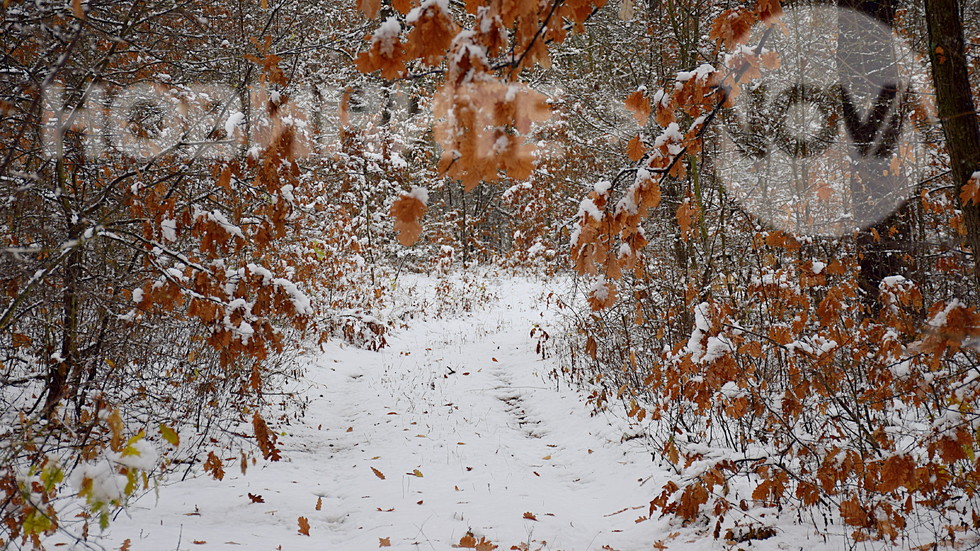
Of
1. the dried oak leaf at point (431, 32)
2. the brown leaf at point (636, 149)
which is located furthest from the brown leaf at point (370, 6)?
the brown leaf at point (636, 149)

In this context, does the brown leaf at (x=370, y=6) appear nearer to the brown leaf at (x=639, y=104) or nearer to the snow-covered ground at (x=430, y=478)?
the brown leaf at (x=639, y=104)

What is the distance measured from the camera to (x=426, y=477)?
541cm

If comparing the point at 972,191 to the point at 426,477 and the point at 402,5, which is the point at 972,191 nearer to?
the point at 402,5

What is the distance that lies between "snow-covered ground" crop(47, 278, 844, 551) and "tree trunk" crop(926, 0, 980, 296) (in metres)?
2.44

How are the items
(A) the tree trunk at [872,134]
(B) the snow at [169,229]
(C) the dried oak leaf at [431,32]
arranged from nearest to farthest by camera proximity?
(C) the dried oak leaf at [431,32] → (B) the snow at [169,229] → (A) the tree trunk at [872,134]

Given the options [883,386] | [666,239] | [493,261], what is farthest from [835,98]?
[493,261]

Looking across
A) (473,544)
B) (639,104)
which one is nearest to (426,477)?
(473,544)

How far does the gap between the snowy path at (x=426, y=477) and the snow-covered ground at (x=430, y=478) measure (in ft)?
0.06

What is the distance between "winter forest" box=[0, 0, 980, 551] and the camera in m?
2.86

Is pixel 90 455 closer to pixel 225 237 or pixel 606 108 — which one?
pixel 225 237

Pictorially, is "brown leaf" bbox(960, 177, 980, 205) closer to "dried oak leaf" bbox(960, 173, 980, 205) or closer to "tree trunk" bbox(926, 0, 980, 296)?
"dried oak leaf" bbox(960, 173, 980, 205)

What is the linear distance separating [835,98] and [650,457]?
5.77m

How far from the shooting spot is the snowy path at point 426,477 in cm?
412

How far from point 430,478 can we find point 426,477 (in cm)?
5
